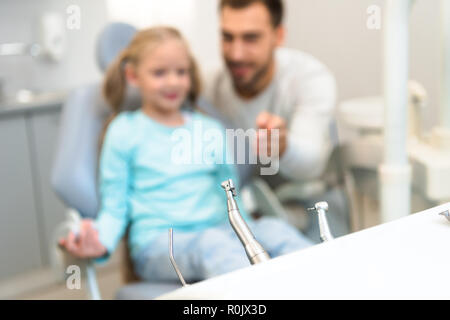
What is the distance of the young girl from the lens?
66cm

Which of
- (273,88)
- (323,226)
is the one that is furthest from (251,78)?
(323,226)

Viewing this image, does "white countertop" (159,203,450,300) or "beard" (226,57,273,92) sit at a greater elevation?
"beard" (226,57,273,92)

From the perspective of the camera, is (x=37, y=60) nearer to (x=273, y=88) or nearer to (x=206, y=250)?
(x=273, y=88)

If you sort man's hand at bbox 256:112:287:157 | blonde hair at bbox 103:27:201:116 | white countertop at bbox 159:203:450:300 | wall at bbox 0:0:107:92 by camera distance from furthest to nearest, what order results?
wall at bbox 0:0:107:92
blonde hair at bbox 103:27:201:116
man's hand at bbox 256:112:287:157
white countertop at bbox 159:203:450:300

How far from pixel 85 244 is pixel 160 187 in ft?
0.35

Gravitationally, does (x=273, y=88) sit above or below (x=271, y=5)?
below

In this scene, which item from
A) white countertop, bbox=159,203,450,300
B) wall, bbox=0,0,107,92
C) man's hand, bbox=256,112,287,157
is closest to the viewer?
white countertop, bbox=159,203,450,300

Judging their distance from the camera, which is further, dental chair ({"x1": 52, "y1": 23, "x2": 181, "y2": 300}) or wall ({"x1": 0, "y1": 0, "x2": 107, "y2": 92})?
wall ({"x1": 0, "y1": 0, "x2": 107, "y2": 92})

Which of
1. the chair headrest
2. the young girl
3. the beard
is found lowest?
the young girl

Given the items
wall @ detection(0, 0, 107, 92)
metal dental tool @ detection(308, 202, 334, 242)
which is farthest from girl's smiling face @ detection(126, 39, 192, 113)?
wall @ detection(0, 0, 107, 92)

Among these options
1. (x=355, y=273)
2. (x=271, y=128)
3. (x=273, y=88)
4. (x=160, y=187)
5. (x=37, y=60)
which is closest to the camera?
(x=355, y=273)

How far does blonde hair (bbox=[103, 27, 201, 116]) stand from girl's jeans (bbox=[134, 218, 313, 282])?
21 centimetres

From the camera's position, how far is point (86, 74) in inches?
61.4

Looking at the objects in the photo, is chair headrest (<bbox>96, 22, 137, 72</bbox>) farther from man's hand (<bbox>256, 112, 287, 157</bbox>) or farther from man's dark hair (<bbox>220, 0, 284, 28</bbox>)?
man's hand (<bbox>256, 112, 287, 157</bbox>)
